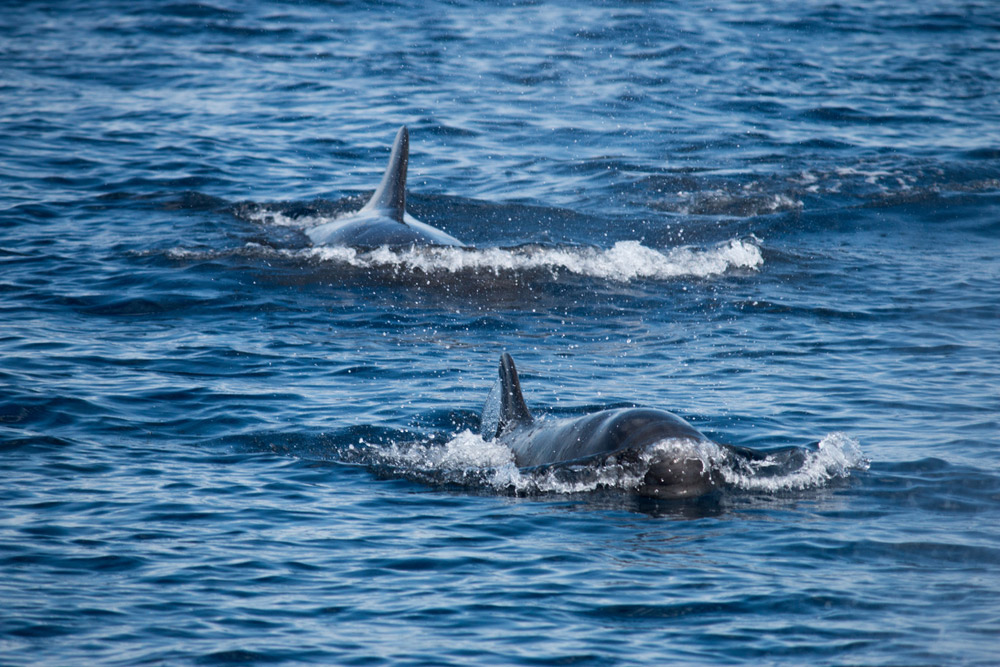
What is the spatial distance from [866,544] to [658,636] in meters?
2.14

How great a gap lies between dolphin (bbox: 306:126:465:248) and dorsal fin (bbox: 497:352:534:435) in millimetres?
6900

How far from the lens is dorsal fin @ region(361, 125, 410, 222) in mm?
18312

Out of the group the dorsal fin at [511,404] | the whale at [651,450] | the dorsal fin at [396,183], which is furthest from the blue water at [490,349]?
the dorsal fin at [396,183]

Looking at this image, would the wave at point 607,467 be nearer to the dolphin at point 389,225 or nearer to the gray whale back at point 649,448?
the gray whale back at point 649,448

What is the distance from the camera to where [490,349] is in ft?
46.4

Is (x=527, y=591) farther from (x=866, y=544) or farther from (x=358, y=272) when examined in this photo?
(x=358, y=272)

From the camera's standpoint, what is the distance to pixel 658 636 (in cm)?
696

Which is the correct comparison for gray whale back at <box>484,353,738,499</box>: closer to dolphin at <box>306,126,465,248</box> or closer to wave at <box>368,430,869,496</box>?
wave at <box>368,430,869,496</box>

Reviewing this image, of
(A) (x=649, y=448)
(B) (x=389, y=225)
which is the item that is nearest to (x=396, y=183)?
(B) (x=389, y=225)

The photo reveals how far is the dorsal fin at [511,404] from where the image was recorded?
427 inches

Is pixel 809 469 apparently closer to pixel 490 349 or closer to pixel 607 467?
pixel 607 467

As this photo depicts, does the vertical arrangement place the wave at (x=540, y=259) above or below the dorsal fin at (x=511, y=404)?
above

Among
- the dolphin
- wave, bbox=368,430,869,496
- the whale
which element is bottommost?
wave, bbox=368,430,869,496

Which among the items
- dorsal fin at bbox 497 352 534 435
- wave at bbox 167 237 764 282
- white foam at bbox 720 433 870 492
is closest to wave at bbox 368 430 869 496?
white foam at bbox 720 433 870 492
